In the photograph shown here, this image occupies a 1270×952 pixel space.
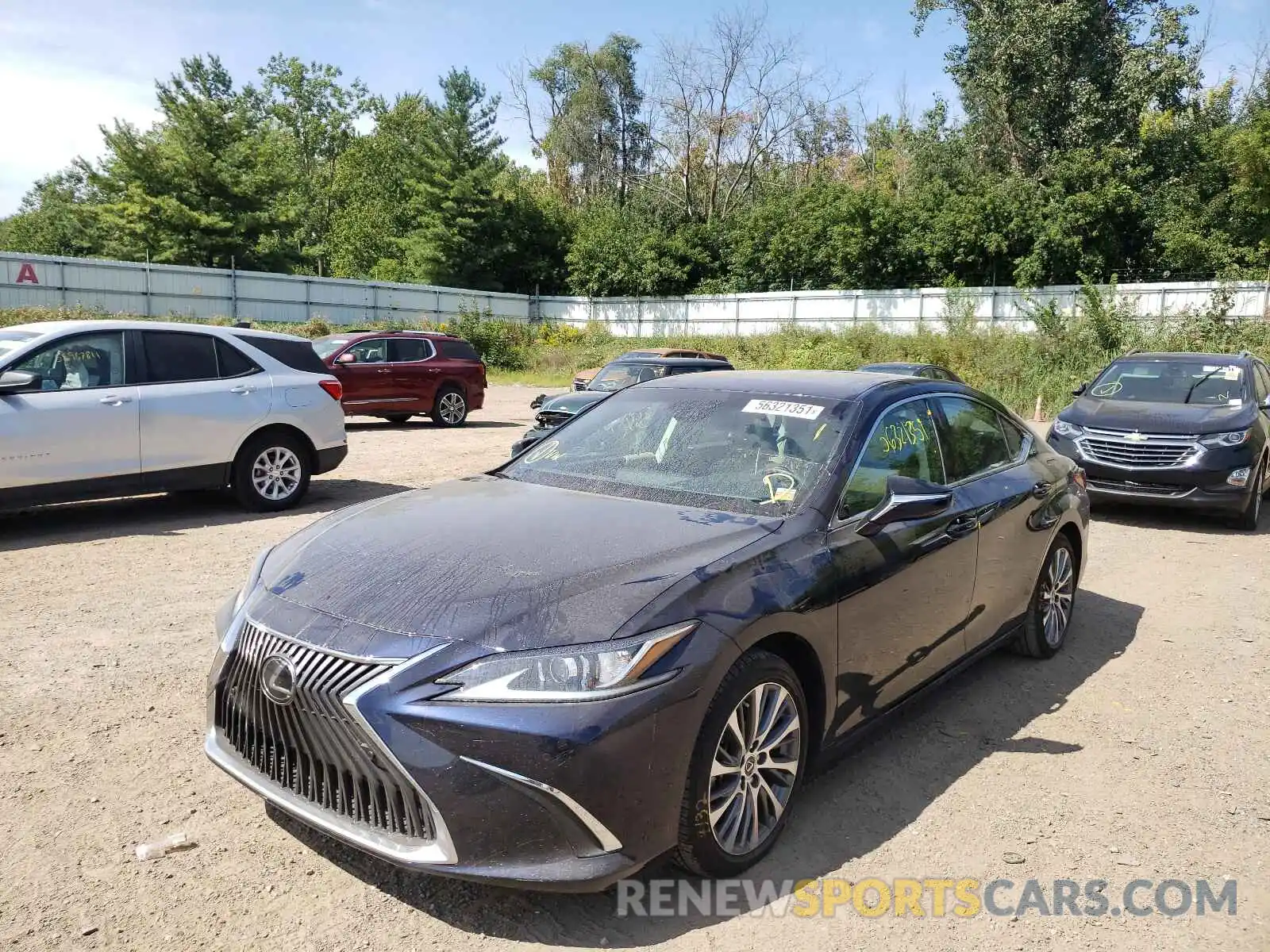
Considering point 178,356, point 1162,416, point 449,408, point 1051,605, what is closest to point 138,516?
point 178,356

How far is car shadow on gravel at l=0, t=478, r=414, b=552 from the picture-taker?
7.89m

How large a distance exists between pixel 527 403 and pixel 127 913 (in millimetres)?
22399

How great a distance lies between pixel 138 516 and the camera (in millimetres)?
8797

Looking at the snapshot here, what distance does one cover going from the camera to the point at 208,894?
2.92 meters

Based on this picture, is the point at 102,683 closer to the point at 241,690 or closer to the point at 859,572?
the point at 241,690

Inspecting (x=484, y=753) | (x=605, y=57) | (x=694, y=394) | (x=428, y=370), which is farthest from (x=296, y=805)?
(x=605, y=57)

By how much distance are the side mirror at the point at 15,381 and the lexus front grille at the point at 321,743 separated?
574cm

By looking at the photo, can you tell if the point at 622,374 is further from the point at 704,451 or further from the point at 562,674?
the point at 562,674

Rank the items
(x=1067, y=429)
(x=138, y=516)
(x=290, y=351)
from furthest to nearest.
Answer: (x=1067, y=429) < (x=290, y=351) < (x=138, y=516)

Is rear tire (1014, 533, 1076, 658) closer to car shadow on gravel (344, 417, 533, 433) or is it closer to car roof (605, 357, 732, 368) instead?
car roof (605, 357, 732, 368)

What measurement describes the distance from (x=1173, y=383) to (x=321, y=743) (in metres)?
10.5

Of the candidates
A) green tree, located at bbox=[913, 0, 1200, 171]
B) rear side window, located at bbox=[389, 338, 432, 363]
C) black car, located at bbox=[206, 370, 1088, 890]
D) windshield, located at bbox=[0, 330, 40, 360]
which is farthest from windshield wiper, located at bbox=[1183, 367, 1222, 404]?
green tree, located at bbox=[913, 0, 1200, 171]

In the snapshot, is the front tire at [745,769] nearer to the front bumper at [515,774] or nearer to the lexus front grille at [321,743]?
the front bumper at [515,774]

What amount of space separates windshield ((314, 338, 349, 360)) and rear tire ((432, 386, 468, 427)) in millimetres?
1957
